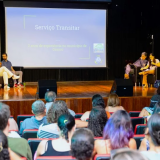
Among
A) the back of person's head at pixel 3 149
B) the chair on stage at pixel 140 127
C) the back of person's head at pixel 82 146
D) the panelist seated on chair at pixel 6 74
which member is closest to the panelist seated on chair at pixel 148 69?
the panelist seated on chair at pixel 6 74

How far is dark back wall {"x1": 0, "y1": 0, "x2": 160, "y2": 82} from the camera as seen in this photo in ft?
35.7

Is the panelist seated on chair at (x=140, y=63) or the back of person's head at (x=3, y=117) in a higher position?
the panelist seated on chair at (x=140, y=63)

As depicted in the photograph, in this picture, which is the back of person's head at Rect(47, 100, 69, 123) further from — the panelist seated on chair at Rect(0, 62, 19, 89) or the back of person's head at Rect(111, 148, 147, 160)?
the panelist seated on chair at Rect(0, 62, 19, 89)

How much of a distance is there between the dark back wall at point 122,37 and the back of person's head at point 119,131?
8.76m

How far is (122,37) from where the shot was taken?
36.7ft

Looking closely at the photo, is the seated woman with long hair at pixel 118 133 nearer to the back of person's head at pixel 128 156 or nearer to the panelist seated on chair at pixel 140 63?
the back of person's head at pixel 128 156

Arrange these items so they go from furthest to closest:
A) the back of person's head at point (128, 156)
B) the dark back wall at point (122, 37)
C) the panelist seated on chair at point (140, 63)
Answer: the dark back wall at point (122, 37), the panelist seated on chair at point (140, 63), the back of person's head at point (128, 156)

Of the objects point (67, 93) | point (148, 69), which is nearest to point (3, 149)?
point (67, 93)

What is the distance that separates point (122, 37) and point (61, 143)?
951cm

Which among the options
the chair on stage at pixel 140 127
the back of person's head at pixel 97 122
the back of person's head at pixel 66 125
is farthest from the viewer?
the chair on stage at pixel 140 127

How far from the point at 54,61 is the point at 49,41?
0.72 m

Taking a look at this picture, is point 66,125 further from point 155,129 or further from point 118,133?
point 155,129

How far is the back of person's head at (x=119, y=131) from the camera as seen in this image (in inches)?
75.4

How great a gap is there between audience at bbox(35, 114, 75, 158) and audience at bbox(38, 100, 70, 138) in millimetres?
552
